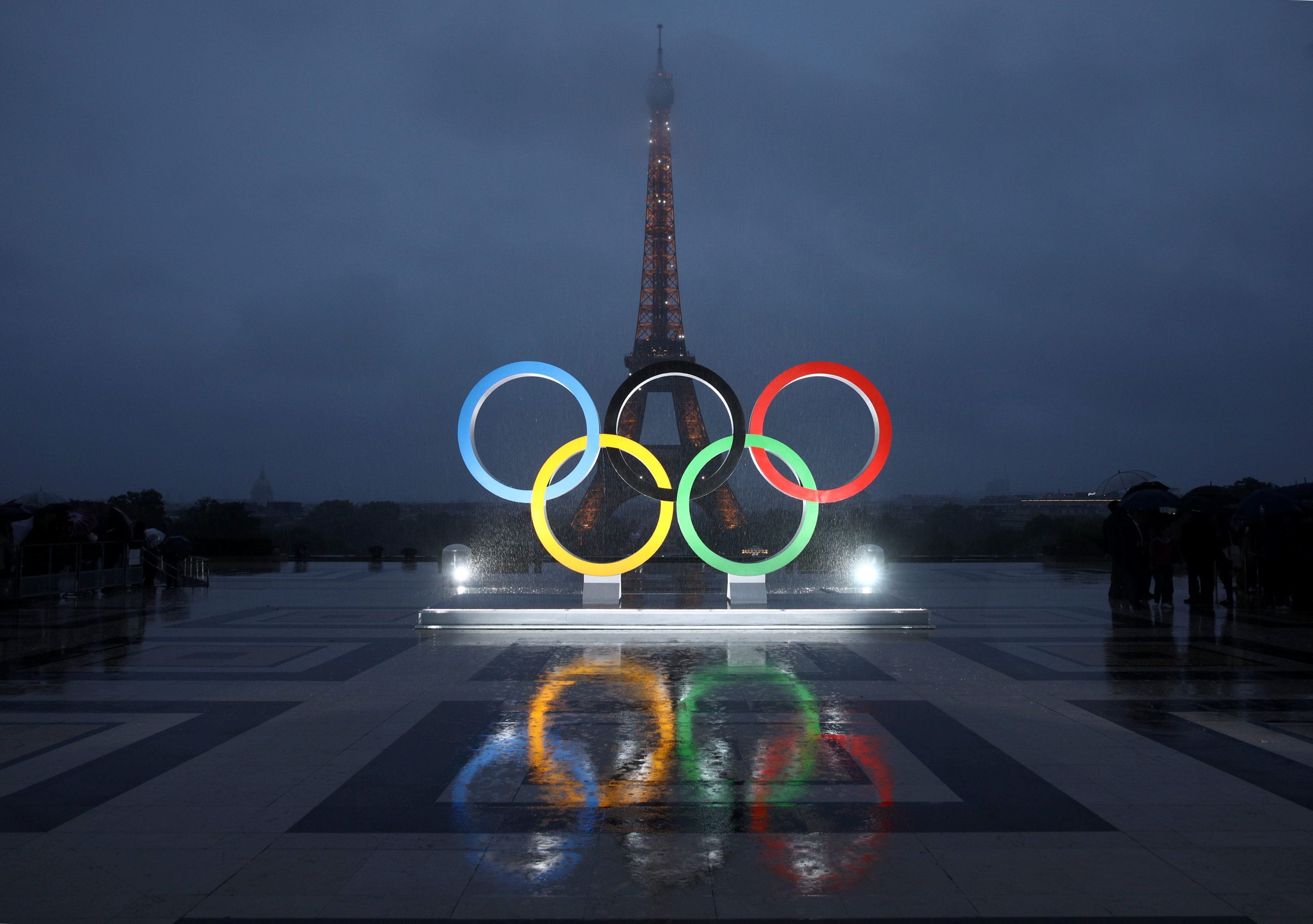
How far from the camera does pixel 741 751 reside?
7.36m

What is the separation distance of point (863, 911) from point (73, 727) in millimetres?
7287

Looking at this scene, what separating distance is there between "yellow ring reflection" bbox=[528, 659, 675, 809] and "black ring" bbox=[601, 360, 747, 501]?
4.30 m

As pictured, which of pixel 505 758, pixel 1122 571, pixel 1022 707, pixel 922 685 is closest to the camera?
pixel 505 758

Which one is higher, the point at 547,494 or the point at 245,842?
the point at 547,494

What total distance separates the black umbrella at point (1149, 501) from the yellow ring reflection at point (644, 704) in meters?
10.9

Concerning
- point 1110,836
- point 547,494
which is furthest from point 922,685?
point 547,494

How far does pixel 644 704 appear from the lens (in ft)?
29.9

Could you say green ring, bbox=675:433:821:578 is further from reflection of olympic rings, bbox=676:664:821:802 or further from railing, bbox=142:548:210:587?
railing, bbox=142:548:210:587

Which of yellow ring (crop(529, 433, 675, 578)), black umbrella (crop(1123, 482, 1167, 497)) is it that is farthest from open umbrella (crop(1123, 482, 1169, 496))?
yellow ring (crop(529, 433, 675, 578))

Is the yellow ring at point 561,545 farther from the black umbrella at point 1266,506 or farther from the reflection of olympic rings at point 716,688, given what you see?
the black umbrella at point 1266,506

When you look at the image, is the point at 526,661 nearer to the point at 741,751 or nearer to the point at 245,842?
the point at 741,751

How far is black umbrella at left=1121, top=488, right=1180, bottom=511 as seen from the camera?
1680cm

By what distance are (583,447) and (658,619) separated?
3.11 metres

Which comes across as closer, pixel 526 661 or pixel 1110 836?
pixel 1110 836
